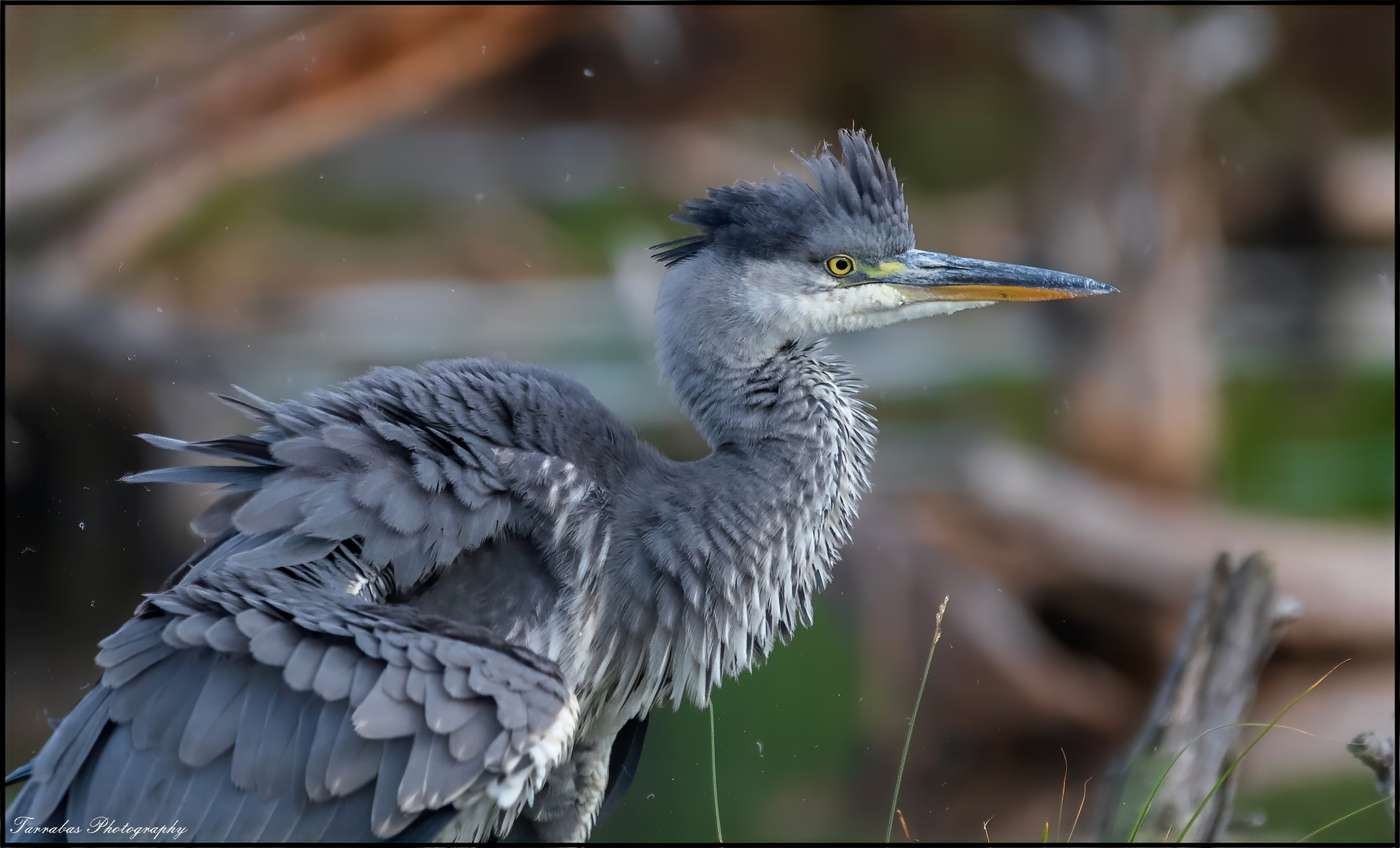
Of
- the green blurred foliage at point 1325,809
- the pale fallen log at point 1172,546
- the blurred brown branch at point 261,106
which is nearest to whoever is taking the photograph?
the green blurred foliage at point 1325,809

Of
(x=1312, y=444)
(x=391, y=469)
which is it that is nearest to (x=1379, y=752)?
(x=391, y=469)

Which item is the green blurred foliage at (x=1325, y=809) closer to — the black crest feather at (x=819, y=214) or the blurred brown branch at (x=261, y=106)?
the black crest feather at (x=819, y=214)

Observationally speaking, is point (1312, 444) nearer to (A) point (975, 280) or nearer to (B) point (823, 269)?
(A) point (975, 280)

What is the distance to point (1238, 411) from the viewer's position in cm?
987

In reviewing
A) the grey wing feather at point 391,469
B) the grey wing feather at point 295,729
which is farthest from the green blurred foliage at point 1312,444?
the grey wing feather at point 295,729

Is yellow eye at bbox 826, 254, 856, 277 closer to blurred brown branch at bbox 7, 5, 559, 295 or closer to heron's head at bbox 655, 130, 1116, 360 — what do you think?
heron's head at bbox 655, 130, 1116, 360

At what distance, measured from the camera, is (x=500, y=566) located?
93.5 inches

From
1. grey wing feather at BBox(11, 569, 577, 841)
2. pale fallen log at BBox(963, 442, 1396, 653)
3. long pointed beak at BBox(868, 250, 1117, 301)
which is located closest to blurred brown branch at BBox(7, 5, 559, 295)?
pale fallen log at BBox(963, 442, 1396, 653)

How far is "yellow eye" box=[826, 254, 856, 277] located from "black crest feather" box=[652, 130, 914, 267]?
16mm

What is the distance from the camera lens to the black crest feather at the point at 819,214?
8.61 feet

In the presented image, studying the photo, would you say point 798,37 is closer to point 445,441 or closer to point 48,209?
point 48,209

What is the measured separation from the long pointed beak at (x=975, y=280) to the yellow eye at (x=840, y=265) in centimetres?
5

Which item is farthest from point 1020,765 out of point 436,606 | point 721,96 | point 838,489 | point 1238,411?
point 721,96

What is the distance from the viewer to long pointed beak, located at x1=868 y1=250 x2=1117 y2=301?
104 inches
